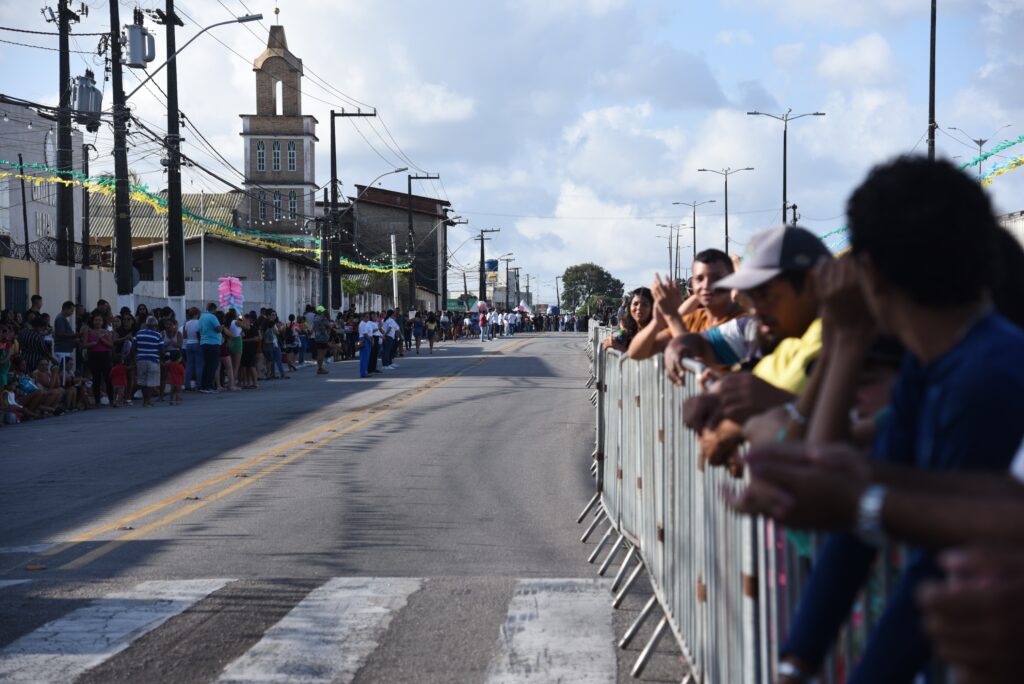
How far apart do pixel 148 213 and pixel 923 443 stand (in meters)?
92.5

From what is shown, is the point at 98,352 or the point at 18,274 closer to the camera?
the point at 98,352

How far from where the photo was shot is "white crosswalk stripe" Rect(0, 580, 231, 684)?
5.76 metres

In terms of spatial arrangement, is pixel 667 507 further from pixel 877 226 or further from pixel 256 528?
pixel 256 528

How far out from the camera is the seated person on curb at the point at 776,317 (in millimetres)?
3648

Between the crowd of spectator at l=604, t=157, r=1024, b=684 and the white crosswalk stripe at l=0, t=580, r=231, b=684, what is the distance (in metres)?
4.02

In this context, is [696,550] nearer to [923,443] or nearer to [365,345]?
[923,443]

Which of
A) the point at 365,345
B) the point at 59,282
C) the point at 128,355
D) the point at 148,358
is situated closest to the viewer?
the point at 148,358

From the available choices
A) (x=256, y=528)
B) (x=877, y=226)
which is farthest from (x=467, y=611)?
(x=877, y=226)

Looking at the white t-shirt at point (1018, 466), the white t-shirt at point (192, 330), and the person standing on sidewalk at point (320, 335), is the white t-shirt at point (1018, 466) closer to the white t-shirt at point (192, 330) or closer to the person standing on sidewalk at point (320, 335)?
the white t-shirt at point (192, 330)

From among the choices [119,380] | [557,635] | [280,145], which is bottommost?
[557,635]

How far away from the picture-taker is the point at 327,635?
20.8 ft

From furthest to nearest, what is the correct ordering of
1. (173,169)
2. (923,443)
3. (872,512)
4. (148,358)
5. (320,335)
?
(320,335), (173,169), (148,358), (923,443), (872,512)

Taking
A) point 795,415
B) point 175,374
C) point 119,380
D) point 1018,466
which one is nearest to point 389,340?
point 175,374

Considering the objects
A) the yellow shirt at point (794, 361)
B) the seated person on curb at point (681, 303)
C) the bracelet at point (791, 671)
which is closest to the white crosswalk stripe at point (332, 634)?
the seated person on curb at point (681, 303)
